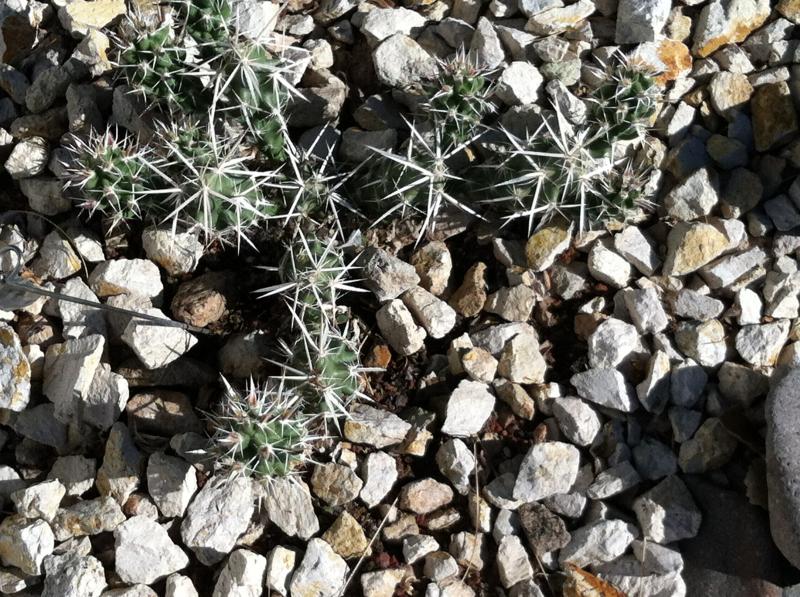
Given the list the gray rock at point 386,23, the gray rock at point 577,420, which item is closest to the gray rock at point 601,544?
the gray rock at point 577,420

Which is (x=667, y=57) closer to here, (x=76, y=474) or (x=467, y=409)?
(x=467, y=409)

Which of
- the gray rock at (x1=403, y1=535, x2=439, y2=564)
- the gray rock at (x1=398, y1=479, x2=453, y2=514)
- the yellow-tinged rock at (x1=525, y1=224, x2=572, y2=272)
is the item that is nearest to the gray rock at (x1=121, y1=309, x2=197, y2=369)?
the gray rock at (x1=398, y1=479, x2=453, y2=514)

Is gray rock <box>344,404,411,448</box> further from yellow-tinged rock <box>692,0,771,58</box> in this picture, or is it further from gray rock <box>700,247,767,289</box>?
yellow-tinged rock <box>692,0,771,58</box>

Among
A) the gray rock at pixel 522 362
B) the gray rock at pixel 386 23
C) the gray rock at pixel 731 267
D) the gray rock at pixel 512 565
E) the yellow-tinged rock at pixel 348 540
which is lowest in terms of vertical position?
the gray rock at pixel 512 565

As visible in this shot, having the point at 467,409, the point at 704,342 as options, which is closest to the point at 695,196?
the point at 704,342

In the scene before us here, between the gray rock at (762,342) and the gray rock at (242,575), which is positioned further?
the gray rock at (762,342)

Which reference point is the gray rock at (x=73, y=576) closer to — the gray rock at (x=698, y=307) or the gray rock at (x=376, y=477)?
the gray rock at (x=376, y=477)
